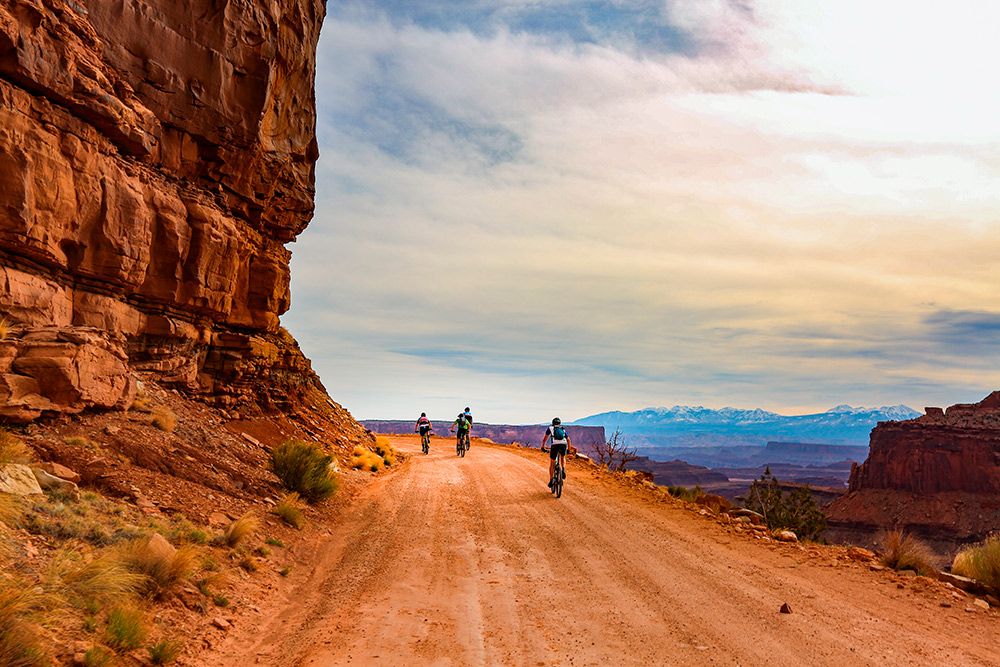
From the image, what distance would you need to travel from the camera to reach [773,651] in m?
6.55

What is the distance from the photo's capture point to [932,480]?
114 meters

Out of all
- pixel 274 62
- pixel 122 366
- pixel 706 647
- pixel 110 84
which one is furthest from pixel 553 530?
pixel 274 62

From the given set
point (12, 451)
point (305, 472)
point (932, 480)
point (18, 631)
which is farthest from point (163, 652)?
point (932, 480)

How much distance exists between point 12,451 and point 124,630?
13.7 ft

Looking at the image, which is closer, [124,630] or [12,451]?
[124,630]

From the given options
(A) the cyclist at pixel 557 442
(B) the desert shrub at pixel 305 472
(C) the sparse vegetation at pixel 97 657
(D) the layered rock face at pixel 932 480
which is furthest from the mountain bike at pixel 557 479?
(D) the layered rock face at pixel 932 480

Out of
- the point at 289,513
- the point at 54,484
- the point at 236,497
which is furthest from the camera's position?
the point at 289,513

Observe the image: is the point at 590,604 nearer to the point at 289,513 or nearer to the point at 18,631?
the point at 18,631

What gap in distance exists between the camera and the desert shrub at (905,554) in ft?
34.1

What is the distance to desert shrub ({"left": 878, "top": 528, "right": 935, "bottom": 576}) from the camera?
10.4m

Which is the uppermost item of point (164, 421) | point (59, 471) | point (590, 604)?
point (164, 421)

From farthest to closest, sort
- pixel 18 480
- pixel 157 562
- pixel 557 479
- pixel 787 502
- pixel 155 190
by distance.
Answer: pixel 787 502 < pixel 557 479 < pixel 155 190 < pixel 18 480 < pixel 157 562

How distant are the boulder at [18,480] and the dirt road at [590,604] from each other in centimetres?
364

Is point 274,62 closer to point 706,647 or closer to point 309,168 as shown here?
point 309,168
